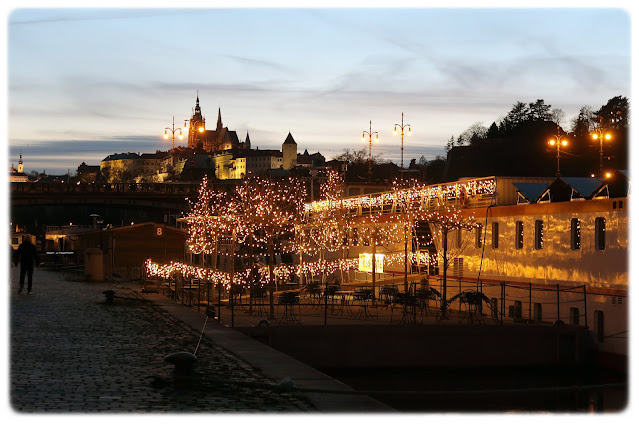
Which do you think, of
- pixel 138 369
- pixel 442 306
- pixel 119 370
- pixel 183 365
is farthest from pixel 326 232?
pixel 183 365

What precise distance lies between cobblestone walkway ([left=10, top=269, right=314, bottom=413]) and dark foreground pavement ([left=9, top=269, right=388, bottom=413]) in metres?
0.01

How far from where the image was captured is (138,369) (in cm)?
1423

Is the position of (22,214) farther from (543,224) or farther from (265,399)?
(265,399)

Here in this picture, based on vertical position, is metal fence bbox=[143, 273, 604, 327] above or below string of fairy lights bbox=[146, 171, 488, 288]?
below

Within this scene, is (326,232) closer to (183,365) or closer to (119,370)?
(119,370)

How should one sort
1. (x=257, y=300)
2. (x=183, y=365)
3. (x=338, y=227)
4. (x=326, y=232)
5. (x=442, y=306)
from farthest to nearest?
(x=326, y=232) → (x=338, y=227) → (x=257, y=300) → (x=442, y=306) → (x=183, y=365)

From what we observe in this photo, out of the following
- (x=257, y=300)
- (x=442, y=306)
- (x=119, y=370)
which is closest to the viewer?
(x=119, y=370)

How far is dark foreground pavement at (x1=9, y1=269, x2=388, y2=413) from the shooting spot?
1125cm

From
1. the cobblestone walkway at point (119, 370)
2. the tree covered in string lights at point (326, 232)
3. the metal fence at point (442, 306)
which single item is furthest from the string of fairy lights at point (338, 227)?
the cobblestone walkway at point (119, 370)

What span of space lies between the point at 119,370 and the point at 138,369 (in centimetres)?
33

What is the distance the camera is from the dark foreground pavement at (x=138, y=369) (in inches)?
443

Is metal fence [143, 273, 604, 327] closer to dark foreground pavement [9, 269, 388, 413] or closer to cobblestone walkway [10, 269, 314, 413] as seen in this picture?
dark foreground pavement [9, 269, 388, 413]

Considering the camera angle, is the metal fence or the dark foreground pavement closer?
the dark foreground pavement

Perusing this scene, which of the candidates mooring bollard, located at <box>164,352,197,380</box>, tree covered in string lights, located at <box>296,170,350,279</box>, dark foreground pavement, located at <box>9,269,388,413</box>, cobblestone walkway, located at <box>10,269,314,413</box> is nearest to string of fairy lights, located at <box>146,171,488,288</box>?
tree covered in string lights, located at <box>296,170,350,279</box>
